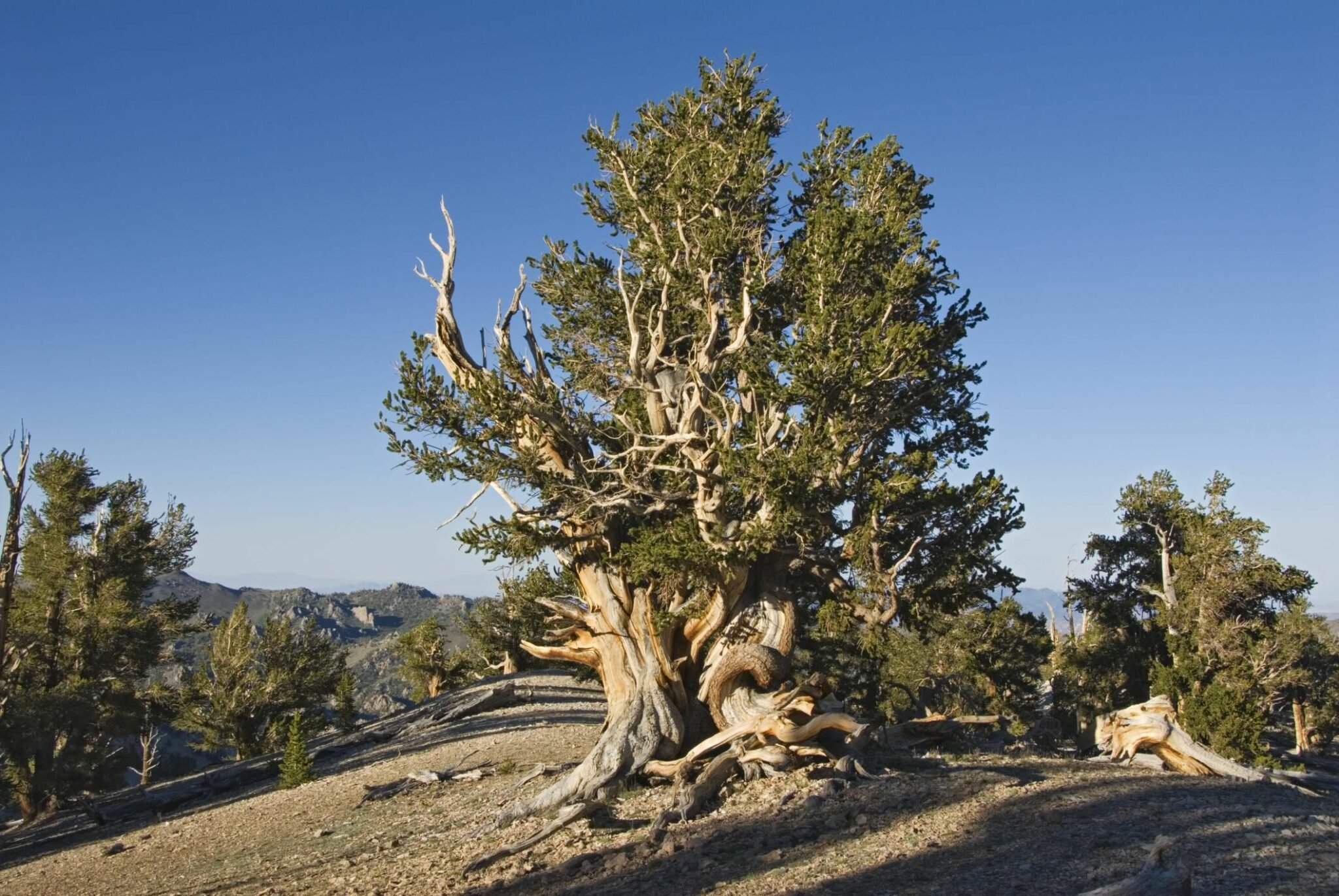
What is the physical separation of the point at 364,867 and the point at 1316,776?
15936 millimetres

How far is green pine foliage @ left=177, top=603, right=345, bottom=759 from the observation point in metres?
32.8

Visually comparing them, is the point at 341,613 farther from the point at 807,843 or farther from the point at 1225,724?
the point at 807,843

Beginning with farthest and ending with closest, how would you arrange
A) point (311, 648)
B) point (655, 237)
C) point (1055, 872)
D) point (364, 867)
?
1. point (311, 648)
2. point (655, 237)
3. point (364, 867)
4. point (1055, 872)

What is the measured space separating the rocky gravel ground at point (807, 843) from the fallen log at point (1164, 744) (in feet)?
3.23

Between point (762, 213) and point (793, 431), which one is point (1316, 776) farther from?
point (762, 213)

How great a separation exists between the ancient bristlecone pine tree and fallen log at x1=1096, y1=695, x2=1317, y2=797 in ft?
11.4

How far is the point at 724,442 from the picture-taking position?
13.7m

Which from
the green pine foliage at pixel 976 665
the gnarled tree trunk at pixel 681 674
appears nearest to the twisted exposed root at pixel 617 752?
the gnarled tree trunk at pixel 681 674

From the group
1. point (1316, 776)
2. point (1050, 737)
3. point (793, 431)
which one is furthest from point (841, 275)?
point (1316, 776)

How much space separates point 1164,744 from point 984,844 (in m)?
7.51

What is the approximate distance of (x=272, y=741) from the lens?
1345 inches

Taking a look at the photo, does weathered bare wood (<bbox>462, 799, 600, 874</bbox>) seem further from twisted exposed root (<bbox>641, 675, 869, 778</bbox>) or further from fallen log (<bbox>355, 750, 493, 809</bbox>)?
fallen log (<bbox>355, 750, 493, 809</bbox>)

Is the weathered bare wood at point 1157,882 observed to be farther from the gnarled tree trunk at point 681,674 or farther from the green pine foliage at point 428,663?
the green pine foliage at point 428,663

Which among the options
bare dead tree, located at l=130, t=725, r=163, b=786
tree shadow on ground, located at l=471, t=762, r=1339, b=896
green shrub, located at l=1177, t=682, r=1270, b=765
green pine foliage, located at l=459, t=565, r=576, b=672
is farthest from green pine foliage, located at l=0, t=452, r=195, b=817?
green shrub, located at l=1177, t=682, r=1270, b=765
